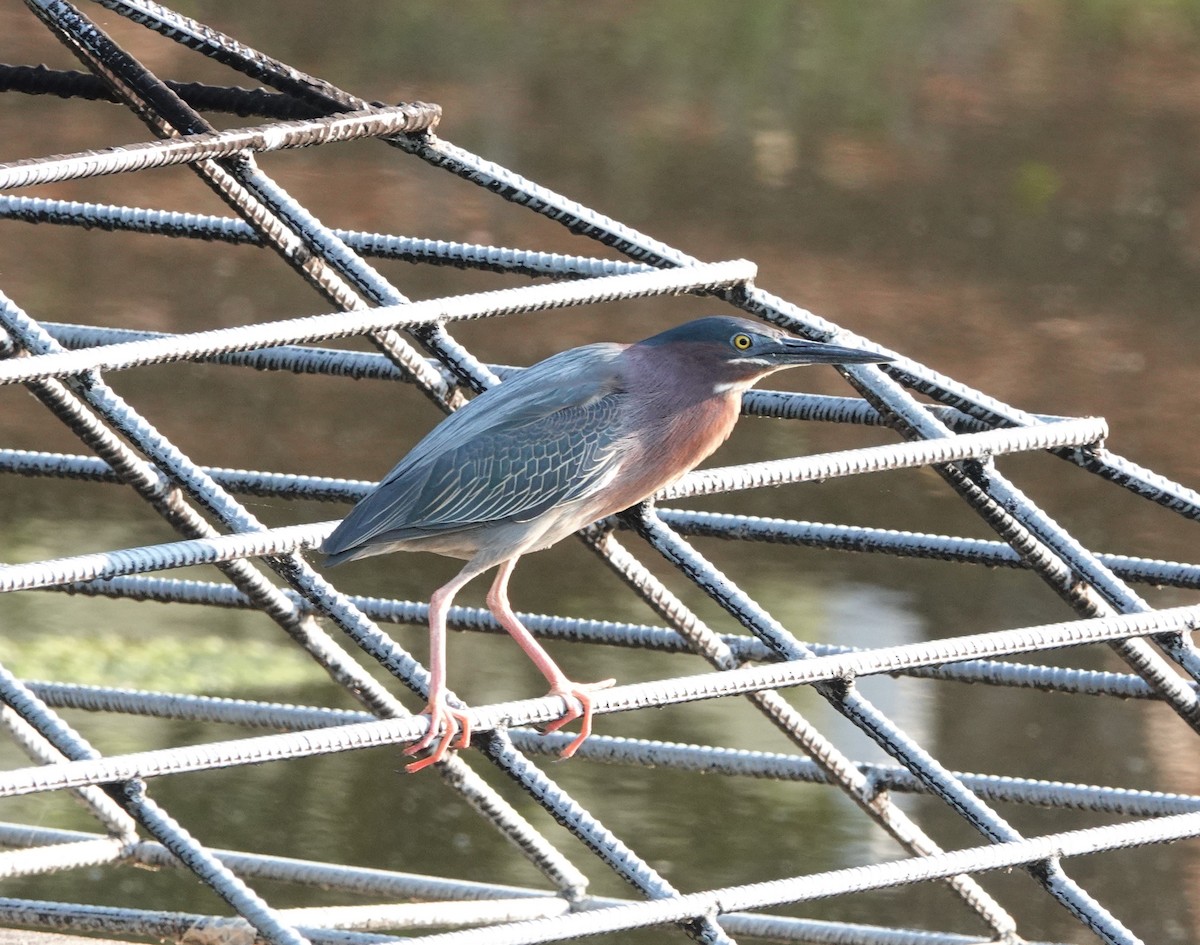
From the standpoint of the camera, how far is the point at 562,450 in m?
3.03

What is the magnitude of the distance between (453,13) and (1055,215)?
449 cm

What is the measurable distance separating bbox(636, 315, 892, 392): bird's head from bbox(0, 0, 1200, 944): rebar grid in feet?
0.47

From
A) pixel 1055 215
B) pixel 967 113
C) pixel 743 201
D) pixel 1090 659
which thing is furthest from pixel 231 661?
pixel 967 113

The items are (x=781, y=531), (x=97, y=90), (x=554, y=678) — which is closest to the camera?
(x=554, y=678)

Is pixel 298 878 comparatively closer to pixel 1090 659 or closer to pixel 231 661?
pixel 231 661

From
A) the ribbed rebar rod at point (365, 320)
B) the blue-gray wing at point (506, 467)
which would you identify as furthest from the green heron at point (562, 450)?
the ribbed rebar rod at point (365, 320)

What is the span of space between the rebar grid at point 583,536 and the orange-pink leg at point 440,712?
0.21ft

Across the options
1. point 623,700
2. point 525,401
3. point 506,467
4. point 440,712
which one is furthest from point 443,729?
point 525,401

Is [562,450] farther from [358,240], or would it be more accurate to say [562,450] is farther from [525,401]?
[358,240]

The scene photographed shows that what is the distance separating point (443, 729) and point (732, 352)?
72 centimetres

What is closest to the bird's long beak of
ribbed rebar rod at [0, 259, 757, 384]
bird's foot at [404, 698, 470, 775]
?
ribbed rebar rod at [0, 259, 757, 384]

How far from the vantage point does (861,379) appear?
3453mm

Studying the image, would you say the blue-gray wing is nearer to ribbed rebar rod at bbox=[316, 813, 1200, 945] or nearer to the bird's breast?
the bird's breast

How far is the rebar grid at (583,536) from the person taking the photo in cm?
285
